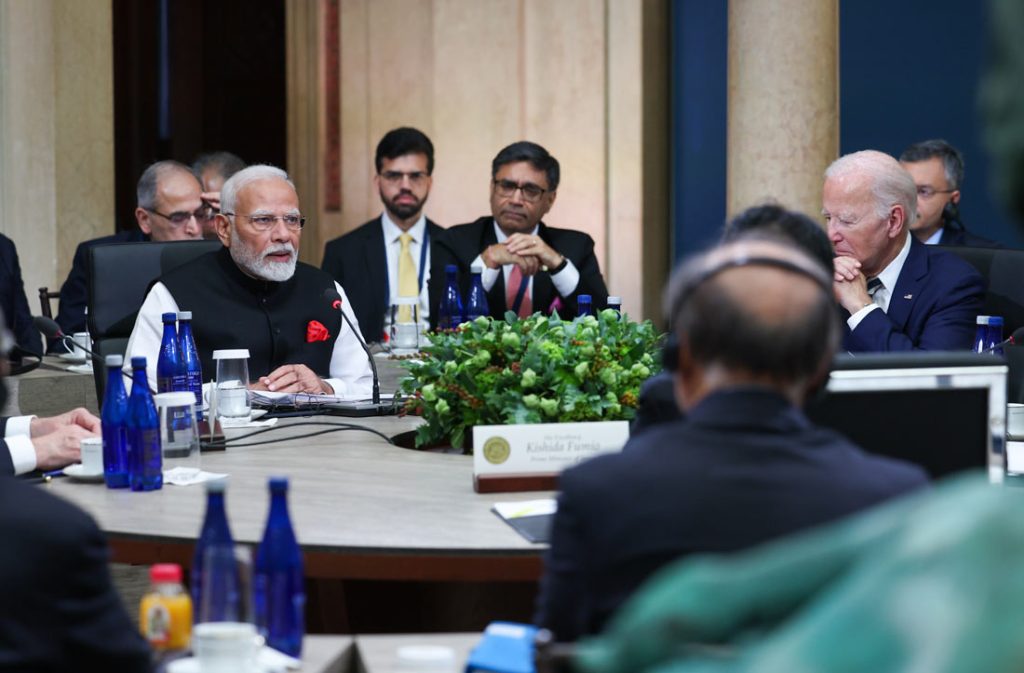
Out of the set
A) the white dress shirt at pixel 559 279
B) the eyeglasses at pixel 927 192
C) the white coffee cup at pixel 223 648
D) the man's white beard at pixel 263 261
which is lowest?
the white coffee cup at pixel 223 648

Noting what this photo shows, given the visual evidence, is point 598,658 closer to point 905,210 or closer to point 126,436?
point 126,436

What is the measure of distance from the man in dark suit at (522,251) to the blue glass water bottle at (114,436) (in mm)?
2793

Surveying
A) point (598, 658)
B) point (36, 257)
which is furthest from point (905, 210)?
point (36, 257)

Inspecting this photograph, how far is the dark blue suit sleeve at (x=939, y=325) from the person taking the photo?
4.11 metres

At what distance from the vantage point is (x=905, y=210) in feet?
14.6

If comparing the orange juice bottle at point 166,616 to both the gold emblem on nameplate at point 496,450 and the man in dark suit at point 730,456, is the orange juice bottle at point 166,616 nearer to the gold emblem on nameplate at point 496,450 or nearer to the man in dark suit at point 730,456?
the man in dark suit at point 730,456

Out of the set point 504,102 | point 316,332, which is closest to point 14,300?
point 316,332

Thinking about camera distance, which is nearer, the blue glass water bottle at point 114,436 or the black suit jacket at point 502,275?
the blue glass water bottle at point 114,436

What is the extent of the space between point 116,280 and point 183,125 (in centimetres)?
708

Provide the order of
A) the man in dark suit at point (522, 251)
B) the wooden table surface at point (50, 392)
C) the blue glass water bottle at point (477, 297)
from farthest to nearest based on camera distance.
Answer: the man in dark suit at point (522, 251), the blue glass water bottle at point (477, 297), the wooden table surface at point (50, 392)

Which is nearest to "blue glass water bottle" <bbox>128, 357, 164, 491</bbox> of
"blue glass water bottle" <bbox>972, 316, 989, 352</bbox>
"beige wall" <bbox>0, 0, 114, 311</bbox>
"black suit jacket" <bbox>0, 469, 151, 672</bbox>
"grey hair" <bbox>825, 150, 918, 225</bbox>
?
"black suit jacket" <bbox>0, 469, 151, 672</bbox>

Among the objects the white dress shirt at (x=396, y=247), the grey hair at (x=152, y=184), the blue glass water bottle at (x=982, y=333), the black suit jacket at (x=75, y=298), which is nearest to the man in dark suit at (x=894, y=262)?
the blue glass water bottle at (x=982, y=333)

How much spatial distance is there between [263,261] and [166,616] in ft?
9.56

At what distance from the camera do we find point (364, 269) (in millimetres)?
6395
